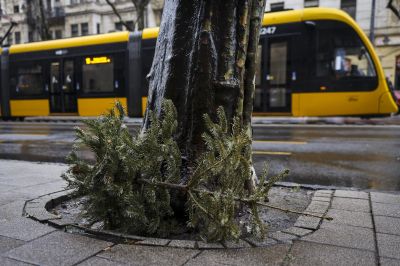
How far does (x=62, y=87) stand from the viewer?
18734mm

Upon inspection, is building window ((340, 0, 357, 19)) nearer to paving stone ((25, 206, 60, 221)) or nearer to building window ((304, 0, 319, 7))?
building window ((304, 0, 319, 7))

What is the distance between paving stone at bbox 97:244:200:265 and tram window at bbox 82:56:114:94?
15.0 meters

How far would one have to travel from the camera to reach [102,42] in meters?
17.4

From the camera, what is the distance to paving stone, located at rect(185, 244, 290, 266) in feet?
8.79

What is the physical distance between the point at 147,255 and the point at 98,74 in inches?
625

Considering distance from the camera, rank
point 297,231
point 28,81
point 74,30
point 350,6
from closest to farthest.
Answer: point 297,231, point 28,81, point 350,6, point 74,30

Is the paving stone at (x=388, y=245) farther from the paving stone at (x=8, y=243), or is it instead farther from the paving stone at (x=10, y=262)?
the paving stone at (x=8, y=243)

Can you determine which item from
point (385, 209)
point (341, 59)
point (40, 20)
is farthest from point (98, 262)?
point (40, 20)

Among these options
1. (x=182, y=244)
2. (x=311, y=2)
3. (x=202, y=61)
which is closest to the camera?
(x=182, y=244)

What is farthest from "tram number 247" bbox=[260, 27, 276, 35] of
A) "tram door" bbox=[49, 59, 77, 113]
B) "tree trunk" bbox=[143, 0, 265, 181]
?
"tree trunk" bbox=[143, 0, 265, 181]

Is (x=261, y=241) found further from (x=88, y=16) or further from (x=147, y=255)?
(x=88, y=16)

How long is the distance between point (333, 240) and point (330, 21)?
482 inches

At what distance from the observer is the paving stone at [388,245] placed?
281cm

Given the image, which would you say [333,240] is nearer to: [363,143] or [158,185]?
[158,185]
